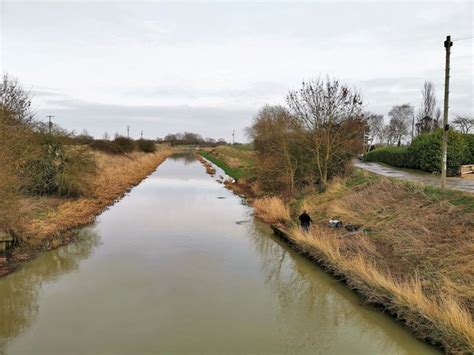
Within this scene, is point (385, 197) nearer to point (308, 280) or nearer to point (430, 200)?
point (430, 200)

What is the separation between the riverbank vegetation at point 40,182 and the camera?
11562mm

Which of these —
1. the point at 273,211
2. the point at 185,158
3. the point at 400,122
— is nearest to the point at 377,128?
the point at 400,122

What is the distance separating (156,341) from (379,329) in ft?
13.5

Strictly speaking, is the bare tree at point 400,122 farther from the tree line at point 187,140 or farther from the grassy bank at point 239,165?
the tree line at point 187,140

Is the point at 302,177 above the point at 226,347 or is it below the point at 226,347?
above

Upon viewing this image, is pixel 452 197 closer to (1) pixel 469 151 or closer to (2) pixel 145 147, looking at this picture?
(1) pixel 469 151

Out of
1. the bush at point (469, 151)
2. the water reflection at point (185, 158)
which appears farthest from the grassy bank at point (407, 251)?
the water reflection at point (185, 158)

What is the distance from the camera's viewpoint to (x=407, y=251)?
1005 centimetres

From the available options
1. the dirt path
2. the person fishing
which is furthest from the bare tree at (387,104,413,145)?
the person fishing

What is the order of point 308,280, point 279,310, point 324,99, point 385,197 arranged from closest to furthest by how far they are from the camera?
point 279,310 < point 308,280 < point 385,197 < point 324,99

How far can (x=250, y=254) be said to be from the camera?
1233cm

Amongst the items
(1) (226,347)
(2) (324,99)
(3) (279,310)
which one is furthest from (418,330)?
(2) (324,99)

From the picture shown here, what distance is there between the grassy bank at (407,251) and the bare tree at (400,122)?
162ft

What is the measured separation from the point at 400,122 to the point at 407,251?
5741cm
